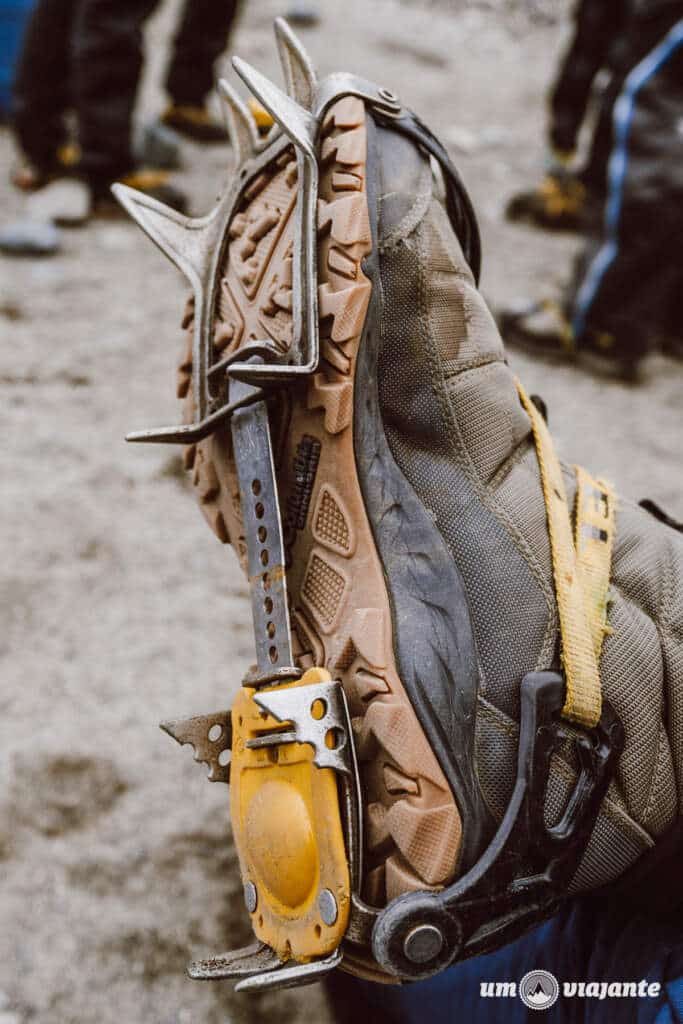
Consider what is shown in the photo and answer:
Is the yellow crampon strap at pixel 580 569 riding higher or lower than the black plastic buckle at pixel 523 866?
higher

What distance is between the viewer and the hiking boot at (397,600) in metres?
0.79

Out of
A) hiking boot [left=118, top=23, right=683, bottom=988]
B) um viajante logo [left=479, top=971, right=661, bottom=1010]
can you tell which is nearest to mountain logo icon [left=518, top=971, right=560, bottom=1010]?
um viajante logo [left=479, top=971, right=661, bottom=1010]

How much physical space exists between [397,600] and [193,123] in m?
3.86

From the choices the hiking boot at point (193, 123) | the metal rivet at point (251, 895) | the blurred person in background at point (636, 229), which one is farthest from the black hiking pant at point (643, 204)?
the hiking boot at point (193, 123)

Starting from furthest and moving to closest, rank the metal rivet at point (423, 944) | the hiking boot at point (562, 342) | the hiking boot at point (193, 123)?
1. the hiking boot at point (193, 123)
2. the hiking boot at point (562, 342)
3. the metal rivet at point (423, 944)

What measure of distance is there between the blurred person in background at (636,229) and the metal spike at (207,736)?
1890mm

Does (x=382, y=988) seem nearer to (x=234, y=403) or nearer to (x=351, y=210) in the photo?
(x=234, y=403)

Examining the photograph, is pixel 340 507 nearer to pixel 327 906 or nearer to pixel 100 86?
pixel 327 906

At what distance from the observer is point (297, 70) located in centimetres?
93

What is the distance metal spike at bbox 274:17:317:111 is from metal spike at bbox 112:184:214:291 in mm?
154

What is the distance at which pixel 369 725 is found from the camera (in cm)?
80

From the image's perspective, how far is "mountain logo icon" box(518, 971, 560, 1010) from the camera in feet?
3.01

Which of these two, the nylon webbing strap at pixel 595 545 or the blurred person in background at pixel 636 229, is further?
the blurred person in background at pixel 636 229

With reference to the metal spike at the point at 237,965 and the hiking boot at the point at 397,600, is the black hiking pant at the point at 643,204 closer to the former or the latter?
the hiking boot at the point at 397,600
